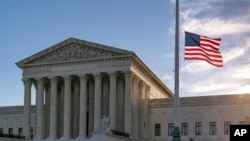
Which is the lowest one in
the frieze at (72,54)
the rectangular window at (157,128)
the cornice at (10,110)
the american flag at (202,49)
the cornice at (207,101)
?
the rectangular window at (157,128)

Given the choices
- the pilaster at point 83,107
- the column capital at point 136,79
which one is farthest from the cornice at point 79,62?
the column capital at point 136,79

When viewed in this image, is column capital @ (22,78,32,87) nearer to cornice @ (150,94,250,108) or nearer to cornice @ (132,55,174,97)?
cornice @ (132,55,174,97)

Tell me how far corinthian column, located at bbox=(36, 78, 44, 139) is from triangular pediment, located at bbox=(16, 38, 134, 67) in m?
3.58

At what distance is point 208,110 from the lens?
7662 centimetres

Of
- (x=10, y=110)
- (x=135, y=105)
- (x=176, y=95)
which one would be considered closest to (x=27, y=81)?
(x=10, y=110)

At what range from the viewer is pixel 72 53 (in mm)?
74875

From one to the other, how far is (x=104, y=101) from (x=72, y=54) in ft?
29.5

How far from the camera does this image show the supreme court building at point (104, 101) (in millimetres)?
71562

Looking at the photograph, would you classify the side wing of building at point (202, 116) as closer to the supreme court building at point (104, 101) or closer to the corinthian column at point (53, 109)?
the supreme court building at point (104, 101)

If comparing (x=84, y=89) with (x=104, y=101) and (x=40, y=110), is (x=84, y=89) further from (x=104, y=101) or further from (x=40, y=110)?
(x=40, y=110)

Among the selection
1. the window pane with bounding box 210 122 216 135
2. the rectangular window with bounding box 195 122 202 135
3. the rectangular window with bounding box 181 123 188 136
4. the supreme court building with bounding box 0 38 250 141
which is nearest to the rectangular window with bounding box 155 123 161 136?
the supreme court building with bounding box 0 38 250 141

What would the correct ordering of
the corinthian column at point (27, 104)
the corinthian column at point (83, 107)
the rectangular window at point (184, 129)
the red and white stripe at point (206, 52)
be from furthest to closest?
1. the rectangular window at point (184, 129)
2. the corinthian column at point (27, 104)
3. the corinthian column at point (83, 107)
4. the red and white stripe at point (206, 52)

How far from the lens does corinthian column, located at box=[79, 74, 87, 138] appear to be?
71938 millimetres

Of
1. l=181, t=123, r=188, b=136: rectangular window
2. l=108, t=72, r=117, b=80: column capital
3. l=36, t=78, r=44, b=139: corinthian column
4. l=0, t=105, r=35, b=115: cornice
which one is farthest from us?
l=0, t=105, r=35, b=115: cornice
